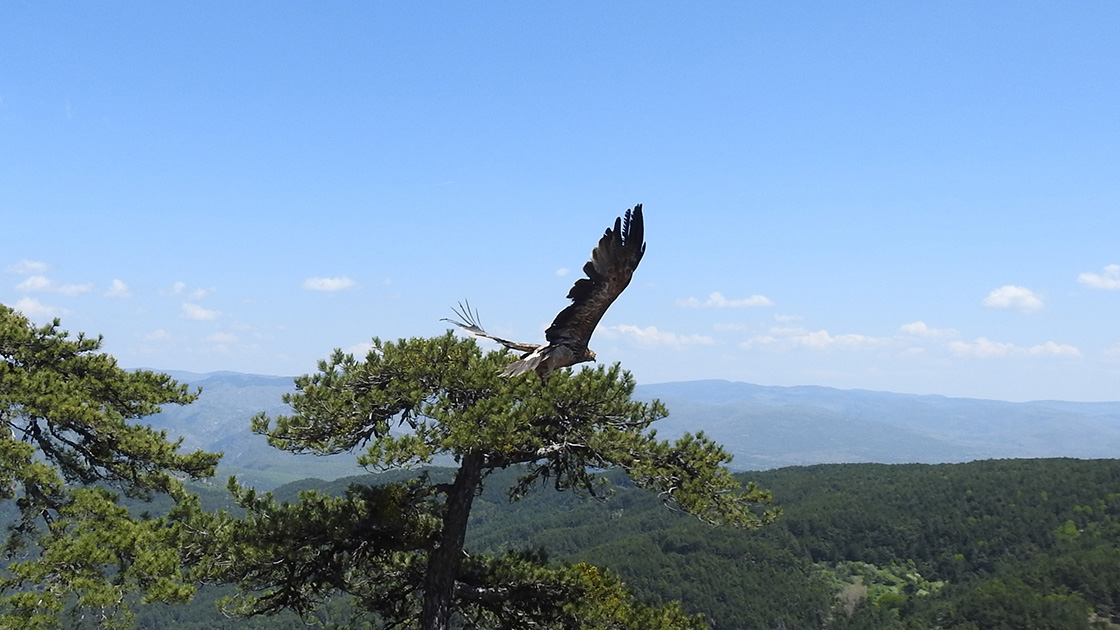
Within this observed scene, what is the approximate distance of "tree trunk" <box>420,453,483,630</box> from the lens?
1045 cm

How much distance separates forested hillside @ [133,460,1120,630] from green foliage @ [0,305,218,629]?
336ft

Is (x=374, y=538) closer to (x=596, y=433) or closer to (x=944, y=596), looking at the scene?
(x=596, y=433)

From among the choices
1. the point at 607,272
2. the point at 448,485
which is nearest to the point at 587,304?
Result: the point at 607,272

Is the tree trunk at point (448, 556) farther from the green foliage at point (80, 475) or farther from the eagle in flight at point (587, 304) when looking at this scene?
the green foliage at point (80, 475)

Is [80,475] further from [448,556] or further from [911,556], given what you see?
[911,556]

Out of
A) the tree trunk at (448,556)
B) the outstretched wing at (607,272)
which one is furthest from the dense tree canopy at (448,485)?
the outstretched wing at (607,272)

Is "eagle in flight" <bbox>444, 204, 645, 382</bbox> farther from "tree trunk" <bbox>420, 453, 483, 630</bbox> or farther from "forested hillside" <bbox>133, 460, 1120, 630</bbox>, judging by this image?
"forested hillside" <bbox>133, 460, 1120, 630</bbox>

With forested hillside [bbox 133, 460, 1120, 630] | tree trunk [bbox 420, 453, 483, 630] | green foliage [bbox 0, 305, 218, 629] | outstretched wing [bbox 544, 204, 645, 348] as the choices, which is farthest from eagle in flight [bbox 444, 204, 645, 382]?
forested hillside [bbox 133, 460, 1120, 630]

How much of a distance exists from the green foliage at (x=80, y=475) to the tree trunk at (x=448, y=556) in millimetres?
3896

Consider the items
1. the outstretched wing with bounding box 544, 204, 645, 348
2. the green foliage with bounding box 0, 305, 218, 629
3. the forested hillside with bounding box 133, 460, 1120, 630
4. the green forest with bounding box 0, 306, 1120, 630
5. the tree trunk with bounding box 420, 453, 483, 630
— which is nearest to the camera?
the outstretched wing with bounding box 544, 204, 645, 348

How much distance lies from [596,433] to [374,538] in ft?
13.4

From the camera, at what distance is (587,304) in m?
9.62

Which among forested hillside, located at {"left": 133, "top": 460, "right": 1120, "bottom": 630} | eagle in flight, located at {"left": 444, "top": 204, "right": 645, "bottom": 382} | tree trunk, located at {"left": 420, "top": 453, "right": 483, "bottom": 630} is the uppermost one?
eagle in flight, located at {"left": 444, "top": 204, "right": 645, "bottom": 382}

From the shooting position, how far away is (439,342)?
10.8 meters
